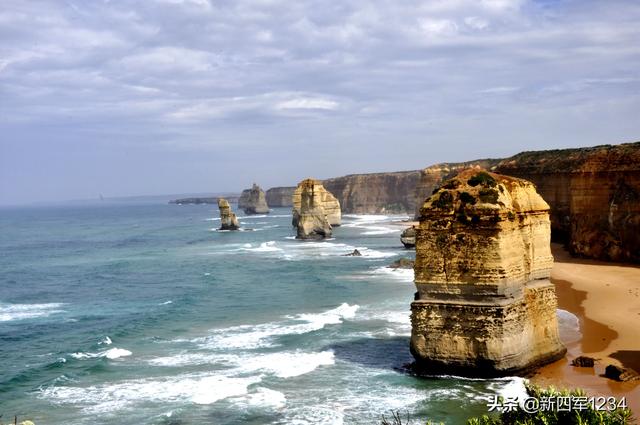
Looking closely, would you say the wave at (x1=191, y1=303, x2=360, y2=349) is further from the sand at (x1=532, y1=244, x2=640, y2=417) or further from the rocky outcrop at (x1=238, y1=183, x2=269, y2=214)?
the rocky outcrop at (x1=238, y1=183, x2=269, y2=214)

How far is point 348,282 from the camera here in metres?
47.9

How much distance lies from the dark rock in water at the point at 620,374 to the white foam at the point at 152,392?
41.8 feet

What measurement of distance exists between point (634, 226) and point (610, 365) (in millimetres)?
25503

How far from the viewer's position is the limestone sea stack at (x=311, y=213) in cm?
8775

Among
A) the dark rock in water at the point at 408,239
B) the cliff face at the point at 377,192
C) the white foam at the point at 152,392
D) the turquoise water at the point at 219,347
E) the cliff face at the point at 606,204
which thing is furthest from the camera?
the cliff face at the point at 377,192

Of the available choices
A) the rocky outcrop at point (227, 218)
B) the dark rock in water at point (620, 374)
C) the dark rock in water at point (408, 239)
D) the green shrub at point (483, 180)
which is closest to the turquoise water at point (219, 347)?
the dark rock in water at point (620, 374)

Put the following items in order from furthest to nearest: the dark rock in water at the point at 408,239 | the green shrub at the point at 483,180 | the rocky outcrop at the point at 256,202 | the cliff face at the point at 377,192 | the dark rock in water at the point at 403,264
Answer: the rocky outcrop at the point at 256,202, the cliff face at the point at 377,192, the dark rock in water at the point at 408,239, the dark rock in water at the point at 403,264, the green shrub at the point at 483,180

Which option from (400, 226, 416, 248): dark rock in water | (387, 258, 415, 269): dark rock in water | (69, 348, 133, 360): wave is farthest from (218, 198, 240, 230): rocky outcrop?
(69, 348, 133, 360): wave

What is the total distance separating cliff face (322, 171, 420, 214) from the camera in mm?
163375

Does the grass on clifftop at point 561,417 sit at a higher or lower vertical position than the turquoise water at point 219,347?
higher

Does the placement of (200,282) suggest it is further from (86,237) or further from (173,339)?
(86,237)

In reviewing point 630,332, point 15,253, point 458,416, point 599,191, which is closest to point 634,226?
point 599,191

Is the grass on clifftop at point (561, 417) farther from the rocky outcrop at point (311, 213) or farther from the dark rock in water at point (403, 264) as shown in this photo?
the rocky outcrop at point (311, 213)

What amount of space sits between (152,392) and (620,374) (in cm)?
1662
